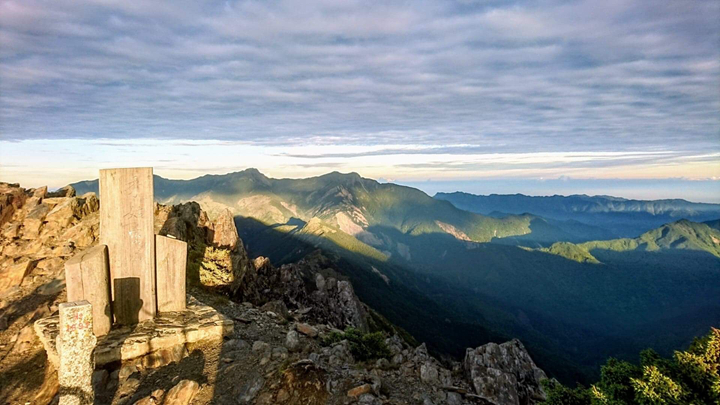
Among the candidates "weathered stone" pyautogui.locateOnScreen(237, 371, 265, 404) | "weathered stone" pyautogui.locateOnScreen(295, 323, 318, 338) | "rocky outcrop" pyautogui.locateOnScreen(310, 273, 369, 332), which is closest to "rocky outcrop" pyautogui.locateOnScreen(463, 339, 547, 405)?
"weathered stone" pyautogui.locateOnScreen(295, 323, 318, 338)

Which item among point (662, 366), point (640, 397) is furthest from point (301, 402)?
point (662, 366)

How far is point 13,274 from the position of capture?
1775 cm

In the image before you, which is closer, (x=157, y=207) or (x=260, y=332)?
(x=260, y=332)

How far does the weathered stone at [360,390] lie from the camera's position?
423 inches

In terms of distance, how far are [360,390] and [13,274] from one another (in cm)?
1754

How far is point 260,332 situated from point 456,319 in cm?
17966

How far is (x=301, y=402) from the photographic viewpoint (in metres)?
10.2

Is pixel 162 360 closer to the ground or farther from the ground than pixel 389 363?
farther from the ground

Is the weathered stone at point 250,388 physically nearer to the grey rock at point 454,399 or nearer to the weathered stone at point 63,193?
the grey rock at point 454,399

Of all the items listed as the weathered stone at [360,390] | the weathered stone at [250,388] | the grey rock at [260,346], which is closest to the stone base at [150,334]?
the grey rock at [260,346]

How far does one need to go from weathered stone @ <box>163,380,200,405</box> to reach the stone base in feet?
7.40

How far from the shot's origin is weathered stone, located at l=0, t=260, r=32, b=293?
17422 millimetres

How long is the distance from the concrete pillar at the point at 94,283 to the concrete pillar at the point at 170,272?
1.65 metres

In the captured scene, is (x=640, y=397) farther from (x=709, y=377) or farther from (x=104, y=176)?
(x=104, y=176)
